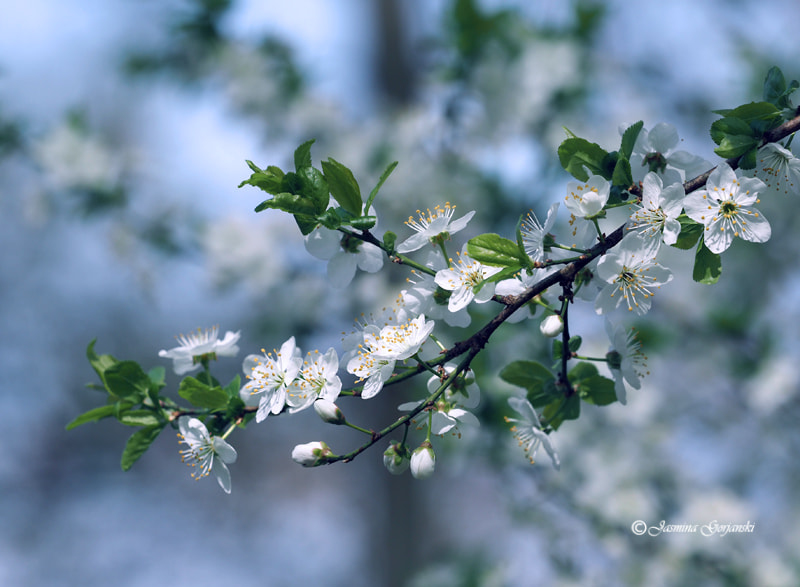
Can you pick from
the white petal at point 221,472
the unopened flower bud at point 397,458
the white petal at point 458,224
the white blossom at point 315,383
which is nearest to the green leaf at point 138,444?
the white petal at point 221,472

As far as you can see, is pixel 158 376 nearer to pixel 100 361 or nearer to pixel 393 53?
pixel 100 361

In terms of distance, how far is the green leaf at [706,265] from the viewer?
63cm

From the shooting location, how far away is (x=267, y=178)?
67 centimetres

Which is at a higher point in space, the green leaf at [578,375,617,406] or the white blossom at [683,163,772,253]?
the white blossom at [683,163,772,253]

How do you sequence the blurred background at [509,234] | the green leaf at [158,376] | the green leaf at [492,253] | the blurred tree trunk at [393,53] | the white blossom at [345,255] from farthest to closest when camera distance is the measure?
→ the blurred tree trunk at [393,53], the blurred background at [509,234], the green leaf at [158,376], the white blossom at [345,255], the green leaf at [492,253]

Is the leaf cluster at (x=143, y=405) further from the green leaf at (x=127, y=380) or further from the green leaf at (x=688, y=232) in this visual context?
the green leaf at (x=688, y=232)

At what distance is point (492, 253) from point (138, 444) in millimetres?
523

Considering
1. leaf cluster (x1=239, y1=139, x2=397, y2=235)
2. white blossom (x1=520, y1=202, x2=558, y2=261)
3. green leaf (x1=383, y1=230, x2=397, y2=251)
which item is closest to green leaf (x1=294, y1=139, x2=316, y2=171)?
leaf cluster (x1=239, y1=139, x2=397, y2=235)

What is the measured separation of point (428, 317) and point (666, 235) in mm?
282

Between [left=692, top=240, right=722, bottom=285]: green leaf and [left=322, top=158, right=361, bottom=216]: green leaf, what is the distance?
0.39 m

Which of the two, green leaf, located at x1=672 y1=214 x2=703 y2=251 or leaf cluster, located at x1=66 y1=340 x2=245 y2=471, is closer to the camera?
green leaf, located at x1=672 y1=214 x2=703 y2=251

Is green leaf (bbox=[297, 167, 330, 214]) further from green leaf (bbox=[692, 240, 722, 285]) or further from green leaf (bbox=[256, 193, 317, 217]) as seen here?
green leaf (bbox=[692, 240, 722, 285])

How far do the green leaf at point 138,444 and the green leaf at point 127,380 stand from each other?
2.0 inches

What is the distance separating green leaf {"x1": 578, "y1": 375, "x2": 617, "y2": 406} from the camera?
787mm
